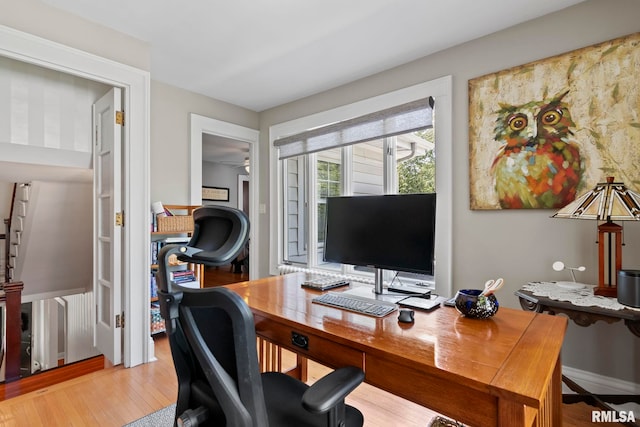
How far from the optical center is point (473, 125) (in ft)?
7.61

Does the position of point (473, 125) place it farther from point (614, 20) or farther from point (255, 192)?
point (255, 192)

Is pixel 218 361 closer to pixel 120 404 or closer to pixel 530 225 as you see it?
pixel 120 404

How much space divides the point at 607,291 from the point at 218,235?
1.94 m

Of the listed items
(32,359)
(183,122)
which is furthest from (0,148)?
(32,359)

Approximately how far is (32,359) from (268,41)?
14.9 feet

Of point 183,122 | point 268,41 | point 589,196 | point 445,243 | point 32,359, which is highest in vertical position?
point 268,41

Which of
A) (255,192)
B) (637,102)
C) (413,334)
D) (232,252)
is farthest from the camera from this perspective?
(255,192)

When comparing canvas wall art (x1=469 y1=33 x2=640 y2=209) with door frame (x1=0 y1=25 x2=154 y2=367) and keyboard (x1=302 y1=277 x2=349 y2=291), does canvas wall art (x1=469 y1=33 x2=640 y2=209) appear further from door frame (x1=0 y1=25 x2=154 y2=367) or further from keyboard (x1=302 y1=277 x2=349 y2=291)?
door frame (x1=0 y1=25 x2=154 y2=367)

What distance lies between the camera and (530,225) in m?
2.10


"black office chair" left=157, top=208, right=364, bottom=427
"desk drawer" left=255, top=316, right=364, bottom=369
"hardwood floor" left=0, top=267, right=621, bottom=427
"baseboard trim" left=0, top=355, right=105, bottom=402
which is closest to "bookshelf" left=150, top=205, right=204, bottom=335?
"baseboard trim" left=0, top=355, right=105, bottom=402

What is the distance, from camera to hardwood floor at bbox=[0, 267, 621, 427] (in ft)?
5.82

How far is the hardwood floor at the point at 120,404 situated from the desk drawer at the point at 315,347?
85 cm

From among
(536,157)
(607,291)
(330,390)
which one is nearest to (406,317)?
(330,390)

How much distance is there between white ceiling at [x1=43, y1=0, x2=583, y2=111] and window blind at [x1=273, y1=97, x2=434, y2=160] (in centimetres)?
42
